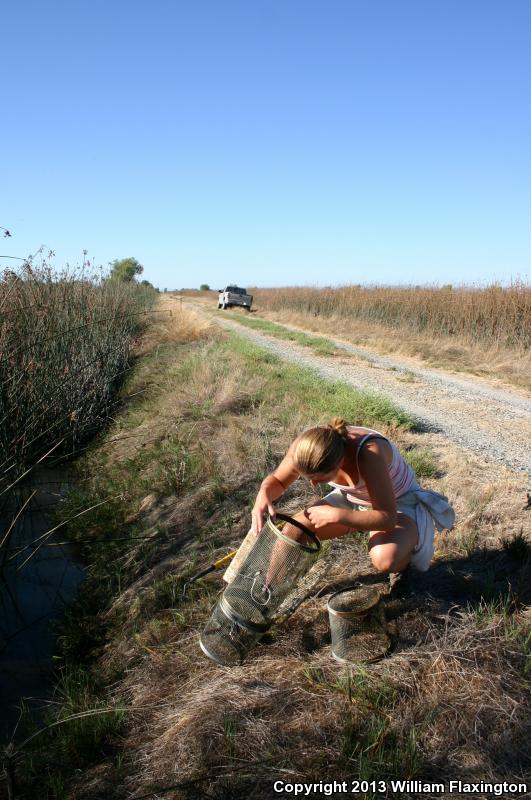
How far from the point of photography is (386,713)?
219 centimetres

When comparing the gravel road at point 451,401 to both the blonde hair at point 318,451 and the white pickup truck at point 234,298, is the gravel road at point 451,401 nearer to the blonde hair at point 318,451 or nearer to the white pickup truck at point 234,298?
the blonde hair at point 318,451

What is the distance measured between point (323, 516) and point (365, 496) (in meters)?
0.34

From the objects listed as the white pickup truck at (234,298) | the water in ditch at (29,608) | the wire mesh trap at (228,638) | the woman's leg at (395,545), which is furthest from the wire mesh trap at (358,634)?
the white pickup truck at (234,298)

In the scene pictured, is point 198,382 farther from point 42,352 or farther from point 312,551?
point 312,551

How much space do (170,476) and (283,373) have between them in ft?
11.9

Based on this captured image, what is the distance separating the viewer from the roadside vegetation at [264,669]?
2.07 metres

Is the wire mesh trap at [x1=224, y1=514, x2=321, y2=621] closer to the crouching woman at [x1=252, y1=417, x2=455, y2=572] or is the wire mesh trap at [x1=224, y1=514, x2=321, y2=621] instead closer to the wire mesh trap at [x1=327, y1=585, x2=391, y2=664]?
the crouching woman at [x1=252, y1=417, x2=455, y2=572]

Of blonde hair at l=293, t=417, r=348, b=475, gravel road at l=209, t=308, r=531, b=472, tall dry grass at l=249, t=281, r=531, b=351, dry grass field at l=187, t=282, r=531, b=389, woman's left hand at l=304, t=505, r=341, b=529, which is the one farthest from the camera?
tall dry grass at l=249, t=281, r=531, b=351

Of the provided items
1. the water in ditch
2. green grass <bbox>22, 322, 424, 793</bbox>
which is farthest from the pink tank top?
the water in ditch

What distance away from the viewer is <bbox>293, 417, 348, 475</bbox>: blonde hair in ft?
7.87

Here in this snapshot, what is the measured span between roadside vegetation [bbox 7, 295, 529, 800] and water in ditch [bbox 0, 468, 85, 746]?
0.14m

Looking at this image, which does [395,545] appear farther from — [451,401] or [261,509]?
[451,401]

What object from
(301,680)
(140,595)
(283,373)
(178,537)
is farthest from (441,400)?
(301,680)

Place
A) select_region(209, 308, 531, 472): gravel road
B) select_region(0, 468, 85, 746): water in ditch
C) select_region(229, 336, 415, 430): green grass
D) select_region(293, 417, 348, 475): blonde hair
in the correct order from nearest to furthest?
select_region(293, 417, 348, 475): blonde hair < select_region(0, 468, 85, 746): water in ditch < select_region(209, 308, 531, 472): gravel road < select_region(229, 336, 415, 430): green grass
